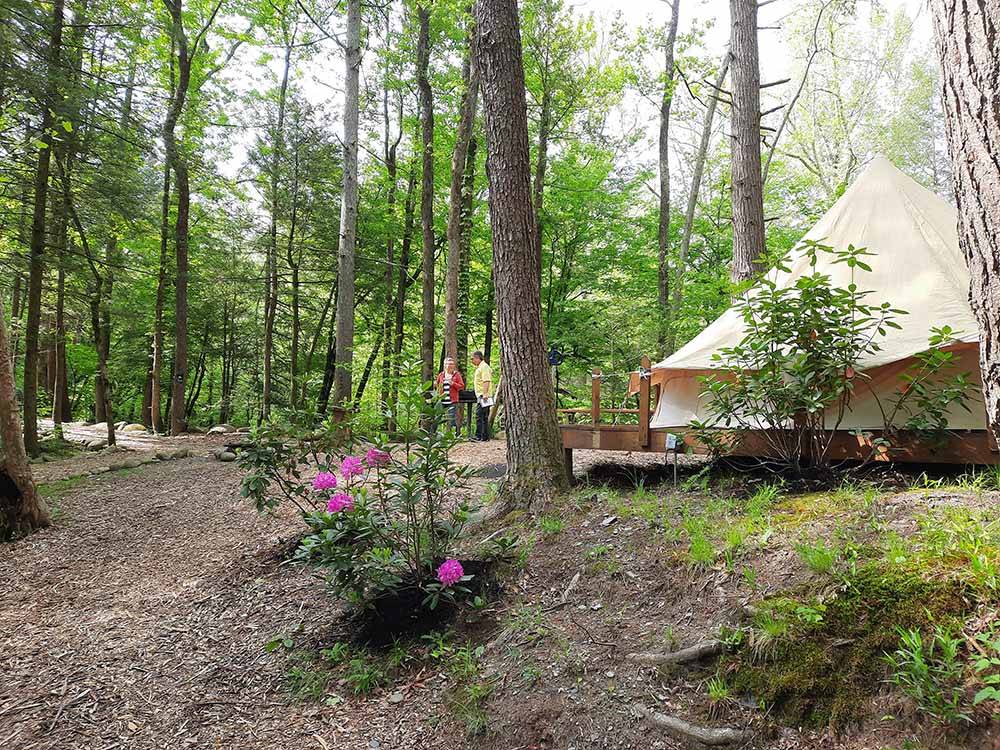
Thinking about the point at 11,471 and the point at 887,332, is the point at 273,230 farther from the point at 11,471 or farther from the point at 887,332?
the point at 887,332

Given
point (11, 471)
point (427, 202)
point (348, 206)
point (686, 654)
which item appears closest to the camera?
point (686, 654)

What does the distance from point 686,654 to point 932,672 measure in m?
0.80

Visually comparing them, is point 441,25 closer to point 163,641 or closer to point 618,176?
point 618,176

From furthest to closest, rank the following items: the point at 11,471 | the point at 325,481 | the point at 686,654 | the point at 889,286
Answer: the point at 11,471, the point at 889,286, the point at 325,481, the point at 686,654

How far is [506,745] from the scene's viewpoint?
7.05 ft

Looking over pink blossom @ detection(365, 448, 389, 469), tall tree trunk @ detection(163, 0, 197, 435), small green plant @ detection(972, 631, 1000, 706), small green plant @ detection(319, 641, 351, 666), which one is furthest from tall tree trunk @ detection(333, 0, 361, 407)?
small green plant @ detection(972, 631, 1000, 706)

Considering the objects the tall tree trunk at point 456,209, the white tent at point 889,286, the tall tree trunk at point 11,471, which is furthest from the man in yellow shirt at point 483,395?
the tall tree trunk at point 11,471

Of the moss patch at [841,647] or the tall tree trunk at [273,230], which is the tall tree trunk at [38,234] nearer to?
the tall tree trunk at [273,230]

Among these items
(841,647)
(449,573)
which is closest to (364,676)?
(449,573)

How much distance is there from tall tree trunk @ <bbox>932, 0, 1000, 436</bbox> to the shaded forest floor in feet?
3.67

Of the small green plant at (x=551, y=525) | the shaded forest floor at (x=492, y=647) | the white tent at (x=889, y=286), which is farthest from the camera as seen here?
the white tent at (x=889, y=286)

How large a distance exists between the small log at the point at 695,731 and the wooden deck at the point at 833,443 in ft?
7.19

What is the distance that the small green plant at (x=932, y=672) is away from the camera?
1.59 metres

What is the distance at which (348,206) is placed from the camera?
8.84 metres
